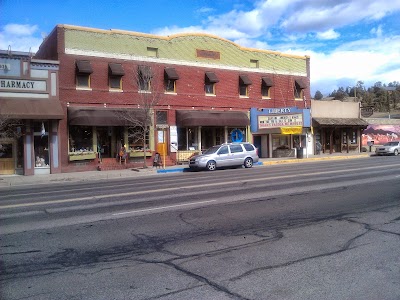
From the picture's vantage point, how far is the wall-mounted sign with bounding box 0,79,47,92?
69.5ft

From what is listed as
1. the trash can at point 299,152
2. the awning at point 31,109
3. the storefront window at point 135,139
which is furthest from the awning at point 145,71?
the trash can at point 299,152

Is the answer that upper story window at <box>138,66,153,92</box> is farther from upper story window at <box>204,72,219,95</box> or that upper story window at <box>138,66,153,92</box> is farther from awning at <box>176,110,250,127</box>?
upper story window at <box>204,72,219,95</box>

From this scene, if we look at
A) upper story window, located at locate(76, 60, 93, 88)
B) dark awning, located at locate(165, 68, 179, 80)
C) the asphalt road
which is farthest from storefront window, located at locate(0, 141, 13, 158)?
the asphalt road

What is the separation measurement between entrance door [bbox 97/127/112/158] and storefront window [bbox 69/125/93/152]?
611 millimetres

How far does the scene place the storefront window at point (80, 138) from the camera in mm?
23594

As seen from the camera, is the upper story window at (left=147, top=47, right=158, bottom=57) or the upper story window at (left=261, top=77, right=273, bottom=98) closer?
the upper story window at (left=147, top=47, right=158, bottom=57)

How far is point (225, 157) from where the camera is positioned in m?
23.2

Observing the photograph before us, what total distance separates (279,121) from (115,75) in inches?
545

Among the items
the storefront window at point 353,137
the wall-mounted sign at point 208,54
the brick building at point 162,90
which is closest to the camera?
the brick building at point 162,90

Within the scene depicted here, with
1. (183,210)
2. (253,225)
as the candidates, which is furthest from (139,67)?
(253,225)

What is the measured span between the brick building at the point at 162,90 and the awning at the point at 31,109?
1282 mm

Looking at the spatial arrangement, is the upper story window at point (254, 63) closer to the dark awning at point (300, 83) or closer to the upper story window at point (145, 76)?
the dark awning at point (300, 83)

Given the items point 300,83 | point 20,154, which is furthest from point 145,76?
point 300,83

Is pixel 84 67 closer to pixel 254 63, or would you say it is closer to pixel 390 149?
pixel 254 63
